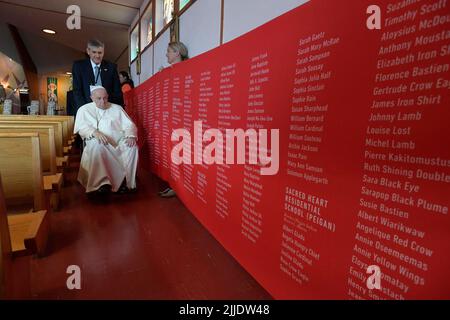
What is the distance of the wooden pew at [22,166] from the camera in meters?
1.47

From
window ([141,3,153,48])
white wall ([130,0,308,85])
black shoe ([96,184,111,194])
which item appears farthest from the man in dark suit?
window ([141,3,153,48])

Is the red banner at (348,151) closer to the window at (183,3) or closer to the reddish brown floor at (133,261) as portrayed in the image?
the reddish brown floor at (133,261)

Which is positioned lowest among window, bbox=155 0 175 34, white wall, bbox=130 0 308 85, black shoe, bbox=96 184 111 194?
black shoe, bbox=96 184 111 194

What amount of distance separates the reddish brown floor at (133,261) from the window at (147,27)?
3.90m

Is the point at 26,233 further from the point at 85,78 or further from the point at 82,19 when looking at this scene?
the point at 82,19

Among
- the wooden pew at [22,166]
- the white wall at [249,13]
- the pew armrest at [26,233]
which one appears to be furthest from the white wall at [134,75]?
the pew armrest at [26,233]

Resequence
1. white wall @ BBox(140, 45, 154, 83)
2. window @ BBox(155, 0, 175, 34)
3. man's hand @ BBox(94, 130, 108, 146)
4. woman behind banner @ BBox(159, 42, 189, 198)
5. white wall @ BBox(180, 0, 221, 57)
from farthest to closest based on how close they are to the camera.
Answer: white wall @ BBox(140, 45, 154, 83), window @ BBox(155, 0, 175, 34), woman behind banner @ BBox(159, 42, 189, 198), man's hand @ BBox(94, 130, 108, 146), white wall @ BBox(180, 0, 221, 57)

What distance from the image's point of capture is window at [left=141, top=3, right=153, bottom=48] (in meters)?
5.22

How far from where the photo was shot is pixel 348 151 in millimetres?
886

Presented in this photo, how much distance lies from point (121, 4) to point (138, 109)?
2711mm

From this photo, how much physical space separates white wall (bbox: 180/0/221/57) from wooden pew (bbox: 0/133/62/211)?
1.63 meters

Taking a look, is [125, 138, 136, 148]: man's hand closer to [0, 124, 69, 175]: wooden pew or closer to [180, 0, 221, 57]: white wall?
[0, 124, 69, 175]: wooden pew
